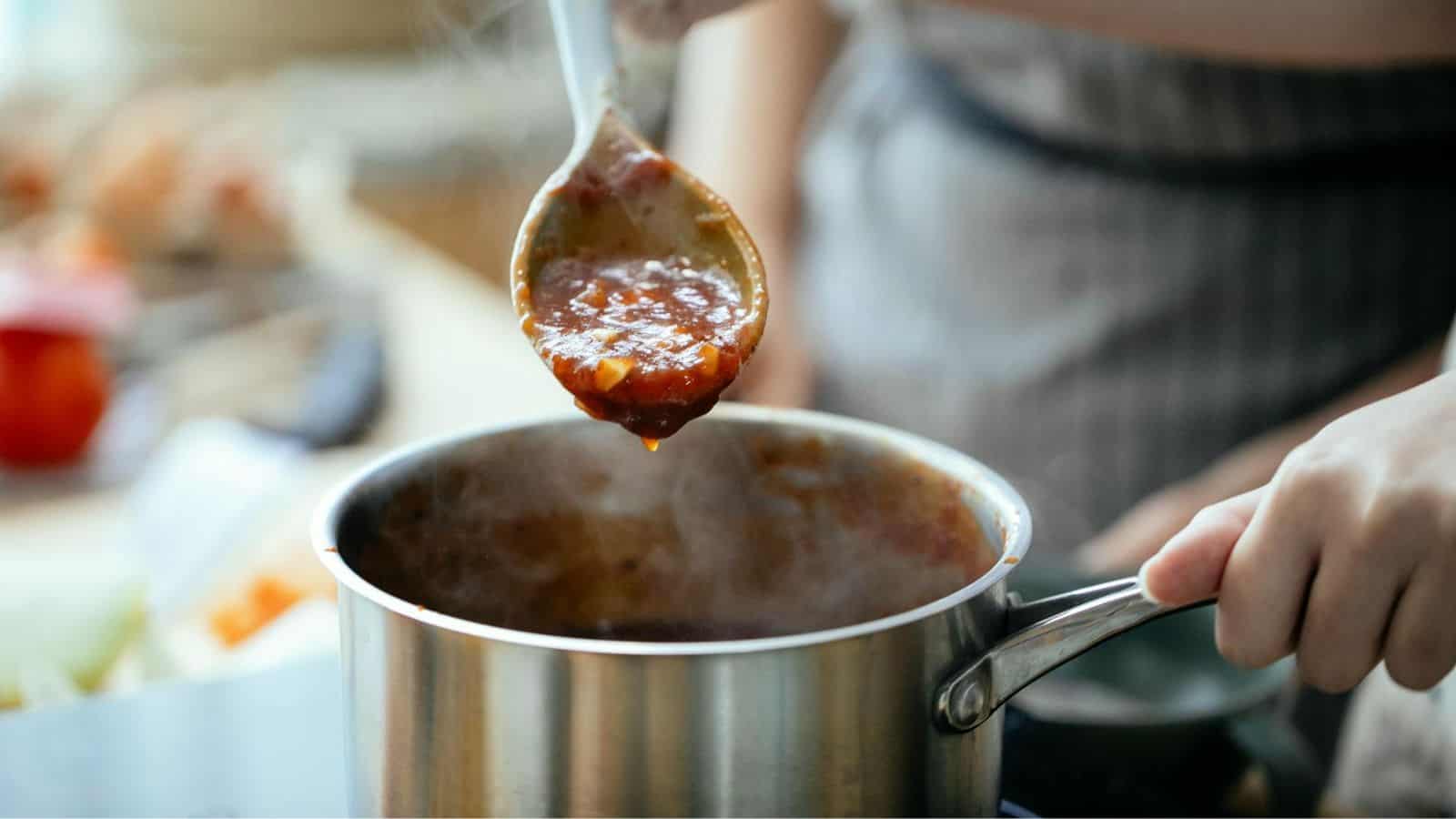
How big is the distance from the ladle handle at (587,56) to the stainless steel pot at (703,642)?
0.59ft

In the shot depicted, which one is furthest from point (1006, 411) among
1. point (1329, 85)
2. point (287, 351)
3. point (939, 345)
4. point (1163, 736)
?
point (287, 351)

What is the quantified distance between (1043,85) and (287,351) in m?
0.89

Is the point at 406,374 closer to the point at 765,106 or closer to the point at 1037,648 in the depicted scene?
the point at 765,106

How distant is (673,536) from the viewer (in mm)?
757

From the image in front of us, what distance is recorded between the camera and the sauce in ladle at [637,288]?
0.66m

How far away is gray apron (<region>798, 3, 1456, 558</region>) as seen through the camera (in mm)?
1242

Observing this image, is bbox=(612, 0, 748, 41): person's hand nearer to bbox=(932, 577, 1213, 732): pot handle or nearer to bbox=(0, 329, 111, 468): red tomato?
bbox=(932, 577, 1213, 732): pot handle

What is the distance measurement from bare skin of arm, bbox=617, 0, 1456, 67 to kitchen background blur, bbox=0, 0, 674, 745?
387 millimetres

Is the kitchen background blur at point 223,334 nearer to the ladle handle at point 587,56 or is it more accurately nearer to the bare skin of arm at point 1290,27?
the ladle handle at point 587,56

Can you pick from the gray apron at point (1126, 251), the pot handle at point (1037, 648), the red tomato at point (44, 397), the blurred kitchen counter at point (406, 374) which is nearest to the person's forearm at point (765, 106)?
Answer: the gray apron at point (1126, 251)

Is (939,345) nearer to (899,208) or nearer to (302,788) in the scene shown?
(899,208)

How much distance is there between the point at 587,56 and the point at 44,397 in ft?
2.70

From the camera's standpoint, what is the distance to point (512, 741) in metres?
0.49

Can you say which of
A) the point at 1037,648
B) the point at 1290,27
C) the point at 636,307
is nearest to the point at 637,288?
the point at 636,307
